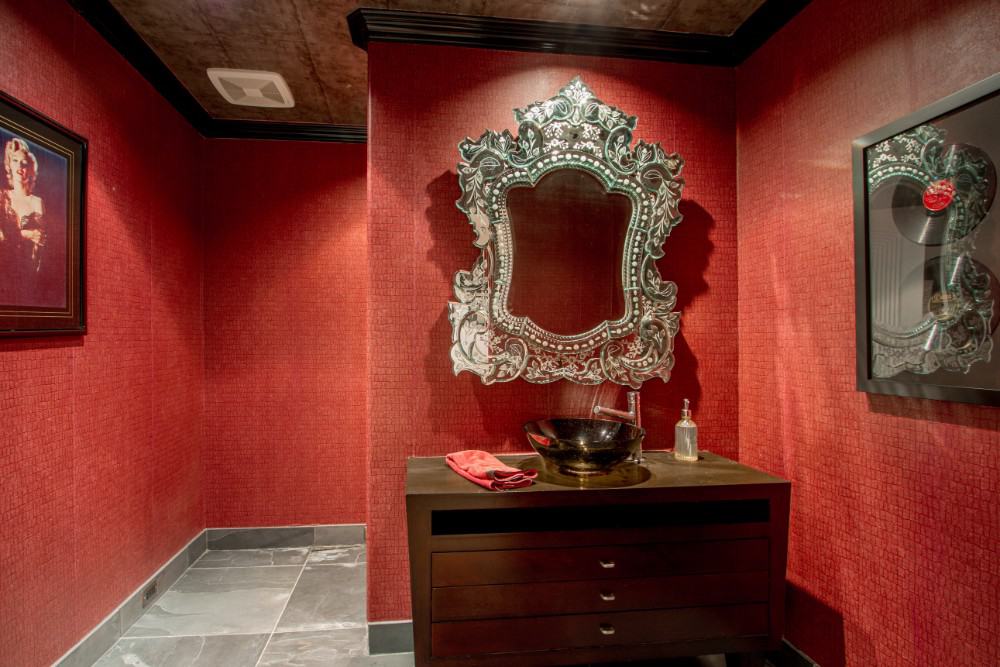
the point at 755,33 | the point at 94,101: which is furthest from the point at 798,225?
the point at 94,101

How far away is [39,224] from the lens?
1818 mm

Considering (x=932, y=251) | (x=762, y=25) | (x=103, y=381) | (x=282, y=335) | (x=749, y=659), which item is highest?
(x=762, y=25)

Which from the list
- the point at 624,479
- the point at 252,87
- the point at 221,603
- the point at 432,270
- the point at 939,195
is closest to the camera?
the point at 939,195

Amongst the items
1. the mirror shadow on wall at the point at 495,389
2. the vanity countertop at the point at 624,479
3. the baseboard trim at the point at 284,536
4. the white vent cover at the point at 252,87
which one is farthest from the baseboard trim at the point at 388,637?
the white vent cover at the point at 252,87

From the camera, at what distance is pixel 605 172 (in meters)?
2.12

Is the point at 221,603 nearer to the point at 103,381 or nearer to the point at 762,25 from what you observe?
the point at 103,381

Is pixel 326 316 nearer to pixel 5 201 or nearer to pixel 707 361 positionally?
pixel 5 201

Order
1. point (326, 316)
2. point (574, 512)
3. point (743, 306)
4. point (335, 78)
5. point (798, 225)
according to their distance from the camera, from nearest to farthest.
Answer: point (574, 512), point (798, 225), point (743, 306), point (335, 78), point (326, 316)

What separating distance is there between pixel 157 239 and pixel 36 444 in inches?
48.6

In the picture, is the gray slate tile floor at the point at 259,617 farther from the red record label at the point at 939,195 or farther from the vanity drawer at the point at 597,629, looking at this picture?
the red record label at the point at 939,195

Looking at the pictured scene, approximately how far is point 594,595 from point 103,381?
84.9 inches

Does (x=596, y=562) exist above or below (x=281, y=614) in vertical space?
above

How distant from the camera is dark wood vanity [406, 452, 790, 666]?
1.63 m

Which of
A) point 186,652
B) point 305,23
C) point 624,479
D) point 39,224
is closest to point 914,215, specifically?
point 624,479
